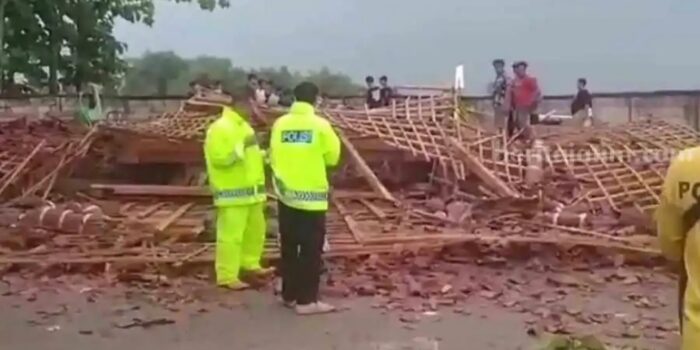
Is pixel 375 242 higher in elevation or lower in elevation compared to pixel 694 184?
lower

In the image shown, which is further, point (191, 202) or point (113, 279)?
point (191, 202)

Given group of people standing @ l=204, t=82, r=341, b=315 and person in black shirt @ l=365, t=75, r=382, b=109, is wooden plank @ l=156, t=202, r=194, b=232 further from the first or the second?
person in black shirt @ l=365, t=75, r=382, b=109

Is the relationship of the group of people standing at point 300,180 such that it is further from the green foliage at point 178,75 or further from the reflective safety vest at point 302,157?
the green foliage at point 178,75

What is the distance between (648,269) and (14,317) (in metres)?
5.17

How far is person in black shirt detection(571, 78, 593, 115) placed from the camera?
68.4 ft

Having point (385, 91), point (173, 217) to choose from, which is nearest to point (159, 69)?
point (385, 91)

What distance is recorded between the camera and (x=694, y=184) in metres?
3.99

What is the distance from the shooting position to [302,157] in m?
8.91

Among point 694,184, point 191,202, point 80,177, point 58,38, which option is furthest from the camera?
point 58,38

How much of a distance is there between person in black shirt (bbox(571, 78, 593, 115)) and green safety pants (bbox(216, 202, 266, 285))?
38.8ft

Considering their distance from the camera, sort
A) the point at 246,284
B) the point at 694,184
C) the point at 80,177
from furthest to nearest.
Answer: the point at 80,177 → the point at 246,284 → the point at 694,184

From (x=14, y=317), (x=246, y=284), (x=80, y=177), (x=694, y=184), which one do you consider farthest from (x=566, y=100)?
(x=694, y=184)

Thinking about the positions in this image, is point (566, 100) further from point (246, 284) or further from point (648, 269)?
point (246, 284)

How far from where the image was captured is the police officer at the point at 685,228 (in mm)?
4012
